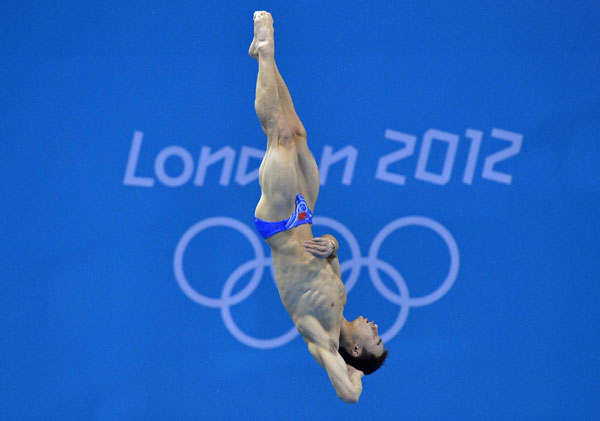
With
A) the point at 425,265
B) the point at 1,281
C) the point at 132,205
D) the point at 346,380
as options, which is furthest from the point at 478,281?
the point at 1,281

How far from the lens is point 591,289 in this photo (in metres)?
6.89

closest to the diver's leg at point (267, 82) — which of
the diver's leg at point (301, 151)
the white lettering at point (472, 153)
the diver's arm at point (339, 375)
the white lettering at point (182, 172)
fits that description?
the diver's leg at point (301, 151)

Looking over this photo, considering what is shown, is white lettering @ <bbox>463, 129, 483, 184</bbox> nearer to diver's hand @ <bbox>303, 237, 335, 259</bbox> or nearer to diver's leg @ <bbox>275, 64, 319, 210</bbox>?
diver's leg @ <bbox>275, 64, 319, 210</bbox>

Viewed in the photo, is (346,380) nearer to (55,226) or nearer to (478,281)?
(478,281)

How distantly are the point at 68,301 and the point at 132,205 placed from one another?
3.30 ft

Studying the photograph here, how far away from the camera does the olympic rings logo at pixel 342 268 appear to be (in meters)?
6.69

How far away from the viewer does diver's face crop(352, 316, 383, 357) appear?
5.41 metres

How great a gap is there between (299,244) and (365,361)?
38.3 inches

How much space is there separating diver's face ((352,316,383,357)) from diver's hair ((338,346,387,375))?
0.03m

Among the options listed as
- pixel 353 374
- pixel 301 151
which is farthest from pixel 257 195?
pixel 353 374

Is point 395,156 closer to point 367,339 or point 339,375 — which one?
point 367,339

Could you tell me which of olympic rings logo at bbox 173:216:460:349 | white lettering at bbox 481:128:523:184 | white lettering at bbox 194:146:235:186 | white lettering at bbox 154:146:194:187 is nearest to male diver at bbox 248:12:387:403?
olympic rings logo at bbox 173:216:460:349

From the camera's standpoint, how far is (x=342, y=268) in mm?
6723

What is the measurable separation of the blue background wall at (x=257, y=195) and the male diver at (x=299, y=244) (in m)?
1.32
